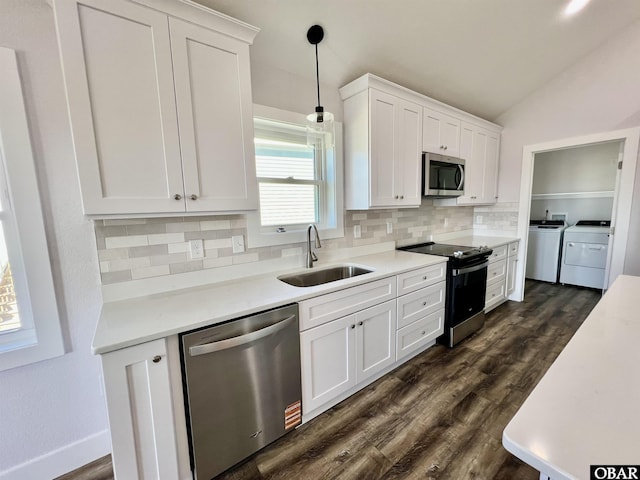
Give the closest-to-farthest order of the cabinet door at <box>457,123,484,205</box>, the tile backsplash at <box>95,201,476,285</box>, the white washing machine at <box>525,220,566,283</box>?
the tile backsplash at <box>95,201,476,285</box> → the cabinet door at <box>457,123,484,205</box> → the white washing machine at <box>525,220,566,283</box>

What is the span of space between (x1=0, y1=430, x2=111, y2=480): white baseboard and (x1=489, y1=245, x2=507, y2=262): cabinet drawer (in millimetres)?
3780

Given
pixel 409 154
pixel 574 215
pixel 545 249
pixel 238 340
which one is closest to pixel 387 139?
pixel 409 154

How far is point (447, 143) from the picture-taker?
9.41ft

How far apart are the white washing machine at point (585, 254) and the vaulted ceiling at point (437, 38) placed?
2.41m

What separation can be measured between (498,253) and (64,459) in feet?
13.7

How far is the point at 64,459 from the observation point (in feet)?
4.78

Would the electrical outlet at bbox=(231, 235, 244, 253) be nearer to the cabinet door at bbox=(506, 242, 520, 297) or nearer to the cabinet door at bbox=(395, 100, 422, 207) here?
the cabinet door at bbox=(395, 100, 422, 207)

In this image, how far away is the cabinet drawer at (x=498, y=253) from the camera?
10.4 feet

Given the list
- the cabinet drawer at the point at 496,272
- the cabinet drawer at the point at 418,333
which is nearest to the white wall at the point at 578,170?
the cabinet drawer at the point at 496,272

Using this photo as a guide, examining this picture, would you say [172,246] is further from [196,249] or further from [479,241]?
[479,241]

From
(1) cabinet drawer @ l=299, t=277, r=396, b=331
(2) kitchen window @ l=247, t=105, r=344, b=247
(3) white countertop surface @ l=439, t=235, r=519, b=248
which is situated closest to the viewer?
(1) cabinet drawer @ l=299, t=277, r=396, b=331

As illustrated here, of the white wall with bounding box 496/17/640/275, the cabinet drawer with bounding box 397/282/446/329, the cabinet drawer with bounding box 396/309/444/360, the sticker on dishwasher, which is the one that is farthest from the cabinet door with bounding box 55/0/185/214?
the white wall with bounding box 496/17/640/275

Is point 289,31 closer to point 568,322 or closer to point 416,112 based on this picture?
point 416,112

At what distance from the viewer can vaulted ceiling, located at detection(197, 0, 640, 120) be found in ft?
5.83
